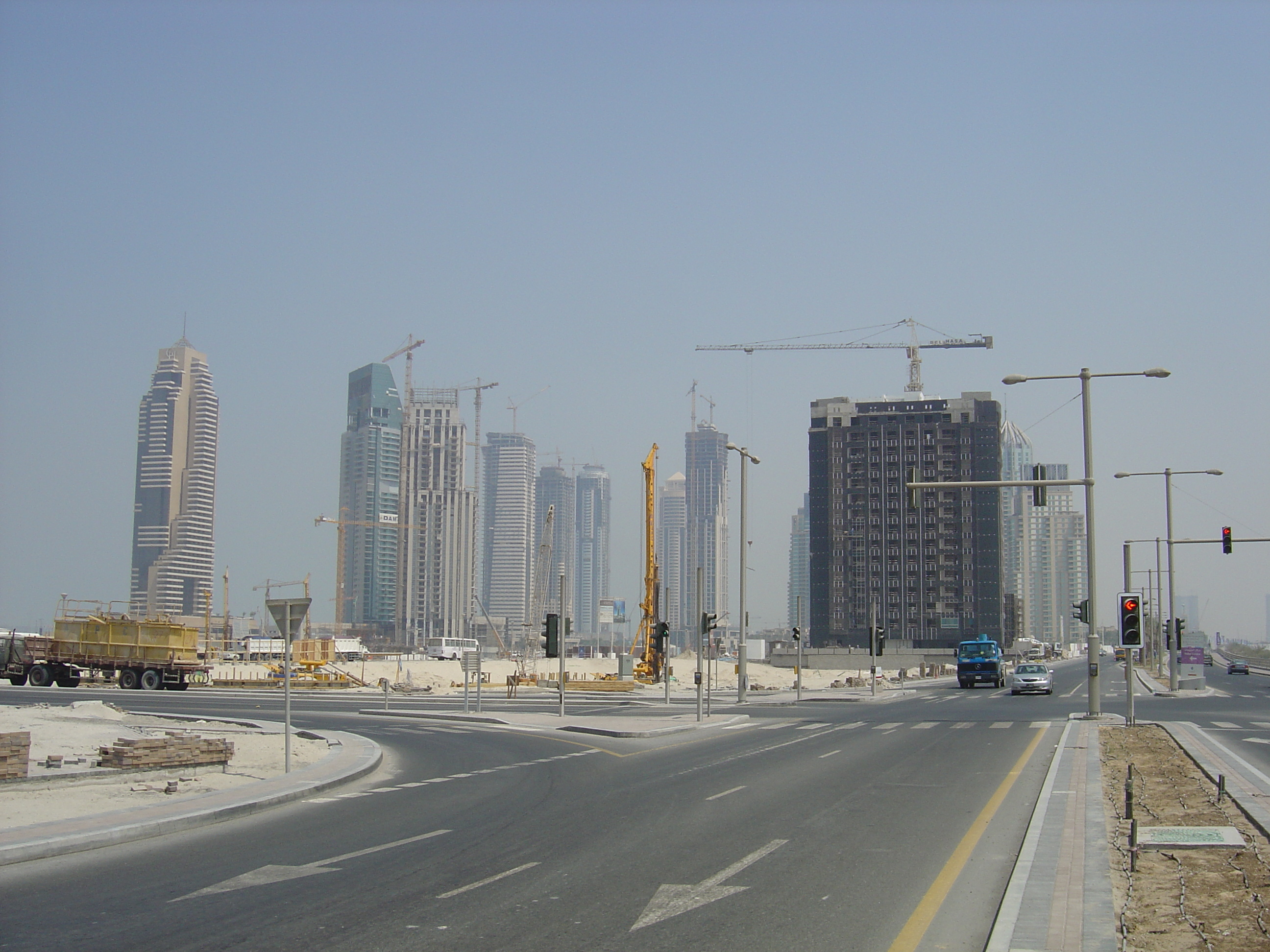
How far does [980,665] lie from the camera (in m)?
66.6

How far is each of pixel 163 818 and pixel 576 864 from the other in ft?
19.6

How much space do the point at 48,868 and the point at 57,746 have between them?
13352 millimetres

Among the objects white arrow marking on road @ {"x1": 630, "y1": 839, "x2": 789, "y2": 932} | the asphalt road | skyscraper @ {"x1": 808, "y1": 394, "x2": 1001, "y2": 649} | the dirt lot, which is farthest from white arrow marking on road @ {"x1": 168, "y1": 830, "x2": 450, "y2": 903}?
skyscraper @ {"x1": 808, "y1": 394, "x2": 1001, "y2": 649}

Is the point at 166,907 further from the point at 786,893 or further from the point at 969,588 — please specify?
the point at 969,588

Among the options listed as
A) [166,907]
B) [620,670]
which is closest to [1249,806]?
[166,907]

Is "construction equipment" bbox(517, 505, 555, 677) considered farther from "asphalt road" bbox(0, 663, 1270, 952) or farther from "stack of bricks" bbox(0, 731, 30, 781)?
"stack of bricks" bbox(0, 731, 30, 781)

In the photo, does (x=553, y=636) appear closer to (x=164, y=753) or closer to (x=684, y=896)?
(x=164, y=753)

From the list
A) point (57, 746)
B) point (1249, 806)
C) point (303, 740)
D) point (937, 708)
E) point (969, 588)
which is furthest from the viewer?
point (969, 588)

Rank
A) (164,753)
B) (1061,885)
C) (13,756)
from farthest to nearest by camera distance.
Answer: (164,753)
(13,756)
(1061,885)

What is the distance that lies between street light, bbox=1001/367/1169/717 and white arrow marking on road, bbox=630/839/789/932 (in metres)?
22.5

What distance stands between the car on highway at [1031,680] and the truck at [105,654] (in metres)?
42.1

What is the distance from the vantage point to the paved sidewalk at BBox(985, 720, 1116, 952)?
7.89 m

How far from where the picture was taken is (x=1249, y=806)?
13836mm

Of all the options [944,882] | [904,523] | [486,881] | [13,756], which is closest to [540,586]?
[904,523]
